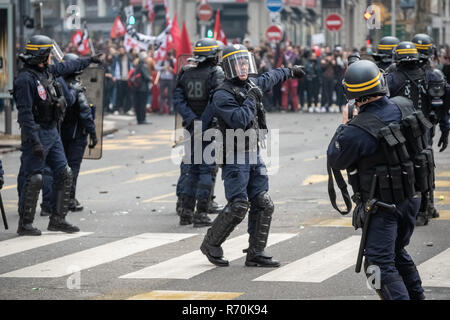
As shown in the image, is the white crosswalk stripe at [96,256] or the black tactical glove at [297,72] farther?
the black tactical glove at [297,72]

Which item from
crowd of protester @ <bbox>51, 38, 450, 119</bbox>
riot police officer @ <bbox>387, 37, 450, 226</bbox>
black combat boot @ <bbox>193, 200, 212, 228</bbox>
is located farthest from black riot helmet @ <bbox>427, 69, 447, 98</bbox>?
crowd of protester @ <bbox>51, 38, 450, 119</bbox>

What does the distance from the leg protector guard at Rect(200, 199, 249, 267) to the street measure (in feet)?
0.41

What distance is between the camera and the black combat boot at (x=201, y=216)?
1192 cm

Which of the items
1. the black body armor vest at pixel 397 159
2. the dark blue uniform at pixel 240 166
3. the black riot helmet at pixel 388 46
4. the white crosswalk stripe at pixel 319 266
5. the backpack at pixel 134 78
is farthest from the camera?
the backpack at pixel 134 78

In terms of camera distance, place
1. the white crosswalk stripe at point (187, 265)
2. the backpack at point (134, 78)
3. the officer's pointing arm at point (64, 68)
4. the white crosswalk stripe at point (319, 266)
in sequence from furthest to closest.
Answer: the backpack at point (134, 78) → the officer's pointing arm at point (64, 68) → the white crosswalk stripe at point (187, 265) → the white crosswalk stripe at point (319, 266)

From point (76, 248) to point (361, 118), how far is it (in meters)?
4.36

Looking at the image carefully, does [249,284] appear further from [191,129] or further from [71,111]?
[71,111]

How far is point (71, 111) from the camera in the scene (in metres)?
13.3

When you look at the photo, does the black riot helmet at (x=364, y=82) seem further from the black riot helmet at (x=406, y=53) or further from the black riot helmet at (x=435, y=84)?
the black riot helmet at (x=435, y=84)

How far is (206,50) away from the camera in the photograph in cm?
1196

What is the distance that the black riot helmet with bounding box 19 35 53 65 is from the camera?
1130cm

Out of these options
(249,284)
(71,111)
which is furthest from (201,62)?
(249,284)

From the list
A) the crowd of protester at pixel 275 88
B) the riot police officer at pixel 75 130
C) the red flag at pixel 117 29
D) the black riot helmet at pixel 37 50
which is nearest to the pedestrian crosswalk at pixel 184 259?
the black riot helmet at pixel 37 50

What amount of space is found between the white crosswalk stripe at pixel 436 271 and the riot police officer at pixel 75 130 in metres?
5.16
